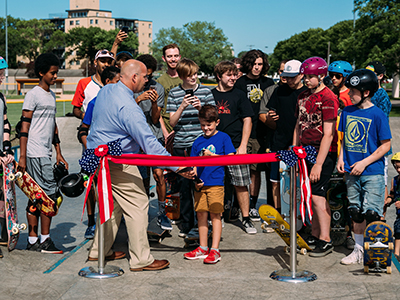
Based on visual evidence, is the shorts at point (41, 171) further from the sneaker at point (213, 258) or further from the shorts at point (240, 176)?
the shorts at point (240, 176)

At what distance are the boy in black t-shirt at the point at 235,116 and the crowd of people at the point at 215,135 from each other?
0.01m

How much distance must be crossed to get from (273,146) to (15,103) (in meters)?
30.7

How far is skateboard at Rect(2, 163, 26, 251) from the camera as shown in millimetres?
4801

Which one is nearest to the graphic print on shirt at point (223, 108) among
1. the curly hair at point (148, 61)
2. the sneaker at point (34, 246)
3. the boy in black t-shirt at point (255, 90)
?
the boy in black t-shirt at point (255, 90)

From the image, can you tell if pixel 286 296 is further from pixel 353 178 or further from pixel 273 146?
pixel 273 146

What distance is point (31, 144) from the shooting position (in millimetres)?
5156

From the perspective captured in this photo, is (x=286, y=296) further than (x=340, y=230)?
No

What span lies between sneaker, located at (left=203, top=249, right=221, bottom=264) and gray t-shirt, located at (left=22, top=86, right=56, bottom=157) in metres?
2.26

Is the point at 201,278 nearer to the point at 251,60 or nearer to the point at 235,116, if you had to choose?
the point at 235,116

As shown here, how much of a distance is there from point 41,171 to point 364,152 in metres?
3.60

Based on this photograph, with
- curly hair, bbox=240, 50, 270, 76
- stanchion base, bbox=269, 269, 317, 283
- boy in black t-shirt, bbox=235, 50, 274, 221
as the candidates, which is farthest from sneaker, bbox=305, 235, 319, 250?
curly hair, bbox=240, 50, 270, 76

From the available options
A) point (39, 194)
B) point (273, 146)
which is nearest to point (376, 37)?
point (273, 146)

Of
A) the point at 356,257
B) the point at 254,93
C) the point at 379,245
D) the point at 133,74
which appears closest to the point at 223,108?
the point at 254,93

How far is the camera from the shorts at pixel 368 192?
4.47 m
